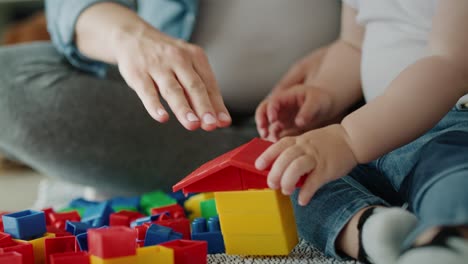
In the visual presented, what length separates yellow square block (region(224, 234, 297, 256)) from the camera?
0.64 m

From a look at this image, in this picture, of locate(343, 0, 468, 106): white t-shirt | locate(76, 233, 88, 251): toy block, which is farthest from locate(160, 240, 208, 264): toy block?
locate(343, 0, 468, 106): white t-shirt

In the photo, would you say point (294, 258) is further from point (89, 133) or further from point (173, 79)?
point (89, 133)

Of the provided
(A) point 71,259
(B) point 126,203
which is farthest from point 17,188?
(A) point 71,259

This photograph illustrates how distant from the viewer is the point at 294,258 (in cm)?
65

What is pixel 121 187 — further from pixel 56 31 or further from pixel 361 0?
pixel 361 0

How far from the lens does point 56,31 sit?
1143 millimetres

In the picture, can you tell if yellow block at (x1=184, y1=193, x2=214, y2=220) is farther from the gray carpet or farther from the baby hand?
the baby hand

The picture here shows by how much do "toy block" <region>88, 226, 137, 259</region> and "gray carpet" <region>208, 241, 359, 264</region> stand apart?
13cm

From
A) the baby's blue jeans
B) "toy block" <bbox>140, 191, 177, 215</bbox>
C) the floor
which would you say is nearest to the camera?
the baby's blue jeans

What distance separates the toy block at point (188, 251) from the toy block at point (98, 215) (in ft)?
0.89

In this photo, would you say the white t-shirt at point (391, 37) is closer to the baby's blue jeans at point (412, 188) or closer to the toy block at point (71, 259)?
the baby's blue jeans at point (412, 188)

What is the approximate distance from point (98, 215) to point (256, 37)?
0.43 metres

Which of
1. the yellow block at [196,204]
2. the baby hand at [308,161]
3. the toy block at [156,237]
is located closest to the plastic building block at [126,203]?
the yellow block at [196,204]

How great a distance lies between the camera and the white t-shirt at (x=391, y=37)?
79 cm
